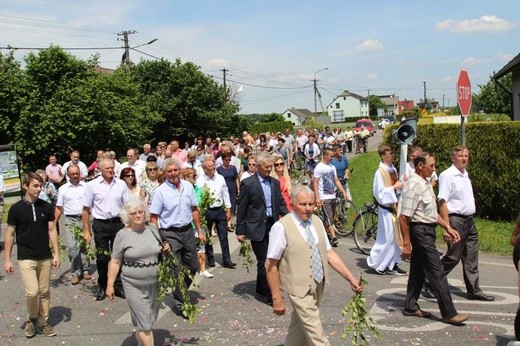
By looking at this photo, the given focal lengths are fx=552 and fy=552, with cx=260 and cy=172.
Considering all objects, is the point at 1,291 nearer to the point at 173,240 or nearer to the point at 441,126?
the point at 173,240

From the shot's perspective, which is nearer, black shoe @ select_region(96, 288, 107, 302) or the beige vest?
the beige vest

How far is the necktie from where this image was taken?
4.55 metres

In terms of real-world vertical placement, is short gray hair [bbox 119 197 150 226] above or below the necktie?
above

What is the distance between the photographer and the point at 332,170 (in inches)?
420

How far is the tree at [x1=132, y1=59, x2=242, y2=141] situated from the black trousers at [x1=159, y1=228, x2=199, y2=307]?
3415cm

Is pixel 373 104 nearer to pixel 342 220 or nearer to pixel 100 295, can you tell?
pixel 342 220

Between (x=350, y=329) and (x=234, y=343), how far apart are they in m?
1.73

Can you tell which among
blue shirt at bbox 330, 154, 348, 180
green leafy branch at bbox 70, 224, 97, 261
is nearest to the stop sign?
blue shirt at bbox 330, 154, 348, 180

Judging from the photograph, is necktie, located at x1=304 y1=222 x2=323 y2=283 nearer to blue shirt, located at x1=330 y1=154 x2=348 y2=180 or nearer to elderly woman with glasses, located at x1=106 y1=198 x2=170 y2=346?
elderly woman with glasses, located at x1=106 y1=198 x2=170 y2=346

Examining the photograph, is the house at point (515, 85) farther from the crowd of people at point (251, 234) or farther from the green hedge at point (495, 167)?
the crowd of people at point (251, 234)

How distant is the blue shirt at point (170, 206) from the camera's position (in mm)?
6660

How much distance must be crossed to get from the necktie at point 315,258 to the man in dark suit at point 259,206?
259cm

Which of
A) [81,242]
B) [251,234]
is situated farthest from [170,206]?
[81,242]

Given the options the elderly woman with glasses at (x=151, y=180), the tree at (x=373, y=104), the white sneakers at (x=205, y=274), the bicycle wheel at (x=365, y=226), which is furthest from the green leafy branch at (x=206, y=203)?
the tree at (x=373, y=104)
